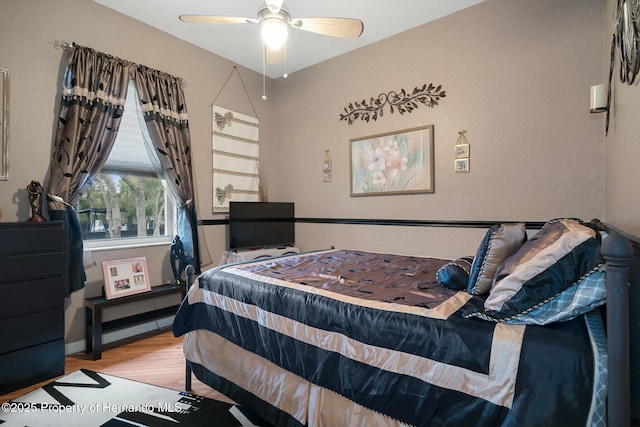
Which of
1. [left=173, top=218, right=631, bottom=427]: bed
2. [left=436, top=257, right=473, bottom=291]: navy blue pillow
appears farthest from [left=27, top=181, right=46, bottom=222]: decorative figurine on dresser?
[left=436, top=257, right=473, bottom=291]: navy blue pillow

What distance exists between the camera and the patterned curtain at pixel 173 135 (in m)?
3.09

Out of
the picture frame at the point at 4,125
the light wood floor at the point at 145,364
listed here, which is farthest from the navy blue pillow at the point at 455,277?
the picture frame at the point at 4,125

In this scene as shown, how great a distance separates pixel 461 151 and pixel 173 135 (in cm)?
279

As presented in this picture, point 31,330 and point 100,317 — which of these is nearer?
point 31,330

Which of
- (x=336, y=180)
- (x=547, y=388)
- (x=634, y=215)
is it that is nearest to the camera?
(x=547, y=388)

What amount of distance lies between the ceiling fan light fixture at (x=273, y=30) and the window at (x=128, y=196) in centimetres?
163

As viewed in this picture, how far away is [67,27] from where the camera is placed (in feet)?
8.67

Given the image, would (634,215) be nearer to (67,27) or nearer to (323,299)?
(323,299)

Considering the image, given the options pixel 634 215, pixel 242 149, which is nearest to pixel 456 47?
pixel 634 215

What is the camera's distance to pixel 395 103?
3451 mm

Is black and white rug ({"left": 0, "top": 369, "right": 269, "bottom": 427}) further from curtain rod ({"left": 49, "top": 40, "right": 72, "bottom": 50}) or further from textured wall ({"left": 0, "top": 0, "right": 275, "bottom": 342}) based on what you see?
curtain rod ({"left": 49, "top": 40, "right": 72, "bottom": 50})

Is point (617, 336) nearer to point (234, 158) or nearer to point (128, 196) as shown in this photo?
point (128, 196)

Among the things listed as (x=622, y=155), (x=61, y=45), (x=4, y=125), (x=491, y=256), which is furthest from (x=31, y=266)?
(x=622, y=155)

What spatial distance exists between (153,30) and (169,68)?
0.35 m
